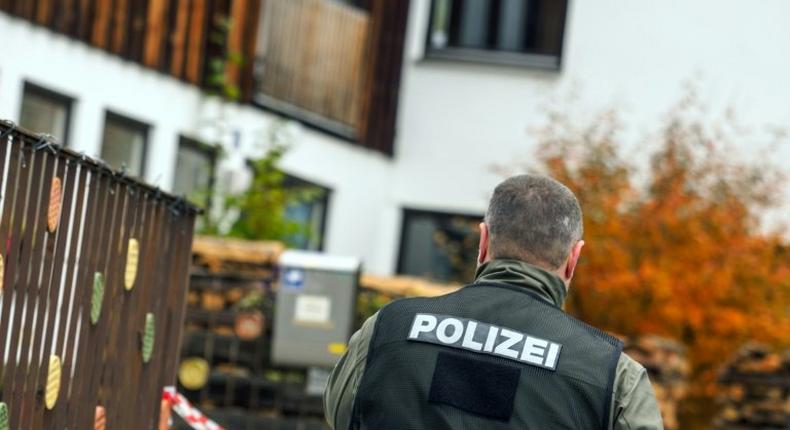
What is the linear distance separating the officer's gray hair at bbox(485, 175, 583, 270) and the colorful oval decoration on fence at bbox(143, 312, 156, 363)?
311cm

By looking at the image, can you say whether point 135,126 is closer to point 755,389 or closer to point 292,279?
point 292,279

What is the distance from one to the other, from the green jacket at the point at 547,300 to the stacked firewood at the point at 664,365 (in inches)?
414

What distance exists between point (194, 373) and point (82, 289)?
7.66 metres

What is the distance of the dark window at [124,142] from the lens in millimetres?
17047

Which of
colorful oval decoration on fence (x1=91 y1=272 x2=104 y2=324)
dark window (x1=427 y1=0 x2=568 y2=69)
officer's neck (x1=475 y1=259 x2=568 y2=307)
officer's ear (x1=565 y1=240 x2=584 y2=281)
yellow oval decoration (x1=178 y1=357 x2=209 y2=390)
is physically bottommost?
yellow oval decoration (x1=178 y1=357 x2=209 y2=390)

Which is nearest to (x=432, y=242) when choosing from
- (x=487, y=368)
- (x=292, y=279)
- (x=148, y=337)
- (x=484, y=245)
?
(x=292, y=279)

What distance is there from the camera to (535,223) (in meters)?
5.34

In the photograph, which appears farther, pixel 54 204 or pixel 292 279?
pixel 292 279

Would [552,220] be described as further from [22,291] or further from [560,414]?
[22,291]

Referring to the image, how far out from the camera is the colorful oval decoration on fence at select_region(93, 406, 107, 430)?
750cm

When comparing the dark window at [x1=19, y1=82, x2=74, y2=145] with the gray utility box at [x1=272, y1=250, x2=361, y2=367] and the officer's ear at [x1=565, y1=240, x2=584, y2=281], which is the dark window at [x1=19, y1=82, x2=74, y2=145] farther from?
the officer's ear at [x1=565, y1=240, x2=584, y2=281]

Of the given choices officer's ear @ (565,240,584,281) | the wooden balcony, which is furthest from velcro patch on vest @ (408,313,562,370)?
the wooden balcony

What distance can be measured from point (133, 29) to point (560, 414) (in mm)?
12210

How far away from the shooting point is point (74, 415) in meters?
7.20
